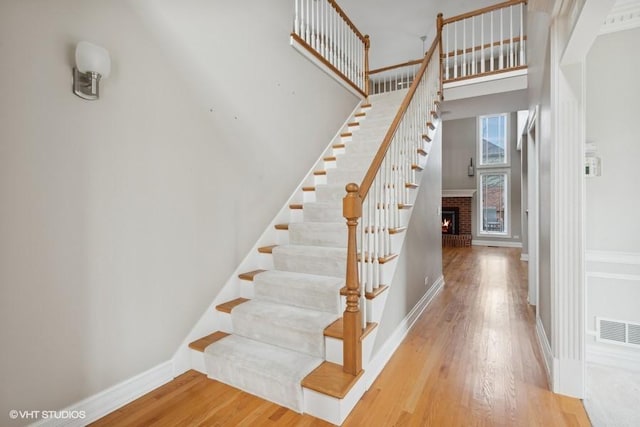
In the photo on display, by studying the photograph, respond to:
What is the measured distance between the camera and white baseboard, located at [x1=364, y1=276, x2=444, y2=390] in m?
1.99

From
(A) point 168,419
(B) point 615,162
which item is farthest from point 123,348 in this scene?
(B) point 615,162

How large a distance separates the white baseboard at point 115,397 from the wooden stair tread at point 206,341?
0.57ft

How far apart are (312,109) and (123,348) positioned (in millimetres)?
2900

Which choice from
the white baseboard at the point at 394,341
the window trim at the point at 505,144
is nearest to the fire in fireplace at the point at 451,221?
the window trim at the point at 505,144

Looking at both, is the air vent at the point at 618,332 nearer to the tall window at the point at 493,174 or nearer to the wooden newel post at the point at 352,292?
the wooden newel post at the point at 352,292

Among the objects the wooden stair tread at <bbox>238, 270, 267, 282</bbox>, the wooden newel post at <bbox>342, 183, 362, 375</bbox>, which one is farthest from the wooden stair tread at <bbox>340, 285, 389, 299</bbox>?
the wooden stair tread at <bbox>238, 270, 267, 282</bbox>

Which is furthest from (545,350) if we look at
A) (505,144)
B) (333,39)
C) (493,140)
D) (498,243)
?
(493,140)

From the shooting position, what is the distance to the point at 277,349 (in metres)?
2.05

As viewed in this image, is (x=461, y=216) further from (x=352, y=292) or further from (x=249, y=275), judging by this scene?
(x=352, y=292)

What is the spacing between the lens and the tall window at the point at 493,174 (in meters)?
8.60

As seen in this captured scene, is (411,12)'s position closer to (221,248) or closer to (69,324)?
(221,248)

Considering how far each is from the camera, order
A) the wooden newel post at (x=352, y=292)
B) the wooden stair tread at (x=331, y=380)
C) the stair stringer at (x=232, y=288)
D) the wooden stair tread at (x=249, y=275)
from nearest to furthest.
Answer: the wooden stair tread at (x=331, y=380), the wooden newel post at (x=352, y=292), the stair stringer at (x=232, y=288), the wooden stair tread at (x=249, y=275)

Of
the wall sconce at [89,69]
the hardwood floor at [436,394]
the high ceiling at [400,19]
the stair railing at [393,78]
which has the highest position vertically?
the high ceiling at [400,19]

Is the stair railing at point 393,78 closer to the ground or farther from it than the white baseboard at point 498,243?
farther from it
